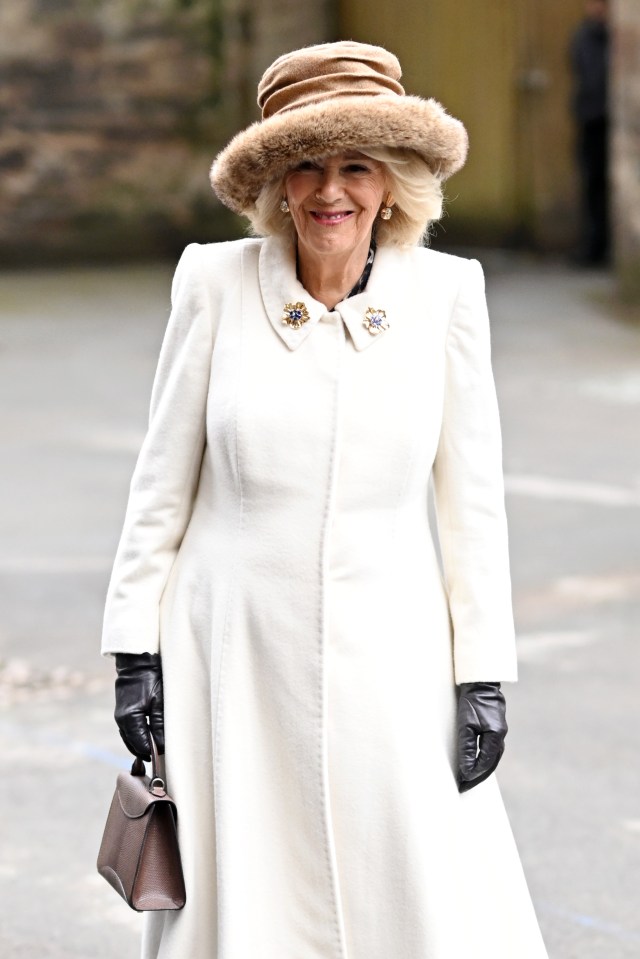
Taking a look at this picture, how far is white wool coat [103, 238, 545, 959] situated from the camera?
9.85 feet

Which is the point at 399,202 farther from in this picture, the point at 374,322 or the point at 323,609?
the point at 323,609

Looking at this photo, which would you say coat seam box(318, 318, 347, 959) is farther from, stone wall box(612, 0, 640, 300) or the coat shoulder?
stone wall box(612, 0, 640, 300)

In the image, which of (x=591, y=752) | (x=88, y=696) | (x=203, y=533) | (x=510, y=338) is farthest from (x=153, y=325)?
(x=203, y=533)

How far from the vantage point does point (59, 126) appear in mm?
14359

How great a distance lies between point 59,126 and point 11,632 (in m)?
8.81

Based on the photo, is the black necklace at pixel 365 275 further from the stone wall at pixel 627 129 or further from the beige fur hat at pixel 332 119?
the stone wall at pixel 627 129

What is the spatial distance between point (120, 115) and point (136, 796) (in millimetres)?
12146

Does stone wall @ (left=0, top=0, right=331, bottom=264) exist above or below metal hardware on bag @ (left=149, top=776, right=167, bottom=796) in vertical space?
above

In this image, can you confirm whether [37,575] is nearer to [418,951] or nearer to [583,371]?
[418,951]

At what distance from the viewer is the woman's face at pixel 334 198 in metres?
2.98

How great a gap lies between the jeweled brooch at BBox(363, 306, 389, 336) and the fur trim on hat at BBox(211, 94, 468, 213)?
0.95ft

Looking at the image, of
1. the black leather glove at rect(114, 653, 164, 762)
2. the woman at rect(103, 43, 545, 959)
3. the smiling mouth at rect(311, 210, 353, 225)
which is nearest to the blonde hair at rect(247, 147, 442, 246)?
the woman at rect(103, 43, 545, 959)

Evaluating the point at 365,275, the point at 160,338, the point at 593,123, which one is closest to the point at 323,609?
the point at 365,275

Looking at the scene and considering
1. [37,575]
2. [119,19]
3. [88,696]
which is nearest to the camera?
[88,696]
